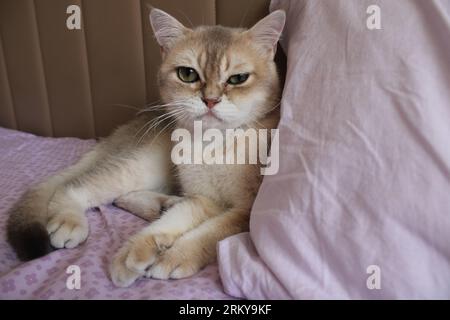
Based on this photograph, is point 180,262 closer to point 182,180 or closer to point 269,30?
→ point 182,180

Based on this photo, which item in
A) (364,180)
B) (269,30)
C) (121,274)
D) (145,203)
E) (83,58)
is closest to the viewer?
(364,180)

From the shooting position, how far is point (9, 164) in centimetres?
151

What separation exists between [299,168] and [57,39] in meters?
1.32

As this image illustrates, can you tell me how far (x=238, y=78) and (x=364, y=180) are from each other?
1.61 ft

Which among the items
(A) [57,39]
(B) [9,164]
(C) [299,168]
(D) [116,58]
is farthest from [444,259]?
(A) [57,39]

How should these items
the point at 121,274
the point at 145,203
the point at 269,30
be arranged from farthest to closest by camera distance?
the point at 145,203 < the point at 269,30 < the point at 121,274

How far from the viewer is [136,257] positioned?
34.2 inches

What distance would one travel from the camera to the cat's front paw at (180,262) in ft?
2.84

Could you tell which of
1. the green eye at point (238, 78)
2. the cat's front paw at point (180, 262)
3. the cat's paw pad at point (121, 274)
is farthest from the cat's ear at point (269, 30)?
the cat's paw pad at point (121, 274)

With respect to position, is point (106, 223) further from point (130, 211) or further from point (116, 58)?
point (116, 58)

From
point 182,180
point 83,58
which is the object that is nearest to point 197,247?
point 182,180

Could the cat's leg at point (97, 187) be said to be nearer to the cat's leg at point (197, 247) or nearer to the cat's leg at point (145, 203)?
the cat's leg at point (145, 203)

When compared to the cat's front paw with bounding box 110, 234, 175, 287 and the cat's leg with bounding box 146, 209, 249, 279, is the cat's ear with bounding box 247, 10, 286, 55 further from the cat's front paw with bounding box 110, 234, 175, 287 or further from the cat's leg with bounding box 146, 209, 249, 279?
the cat's front paw with bounding box 110, 234, 175, 287

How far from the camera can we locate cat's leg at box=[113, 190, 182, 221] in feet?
A: 3.83
